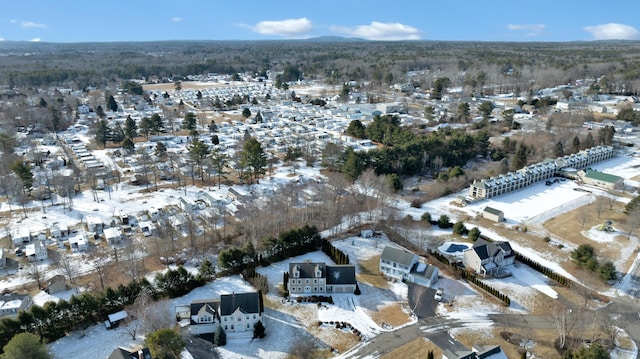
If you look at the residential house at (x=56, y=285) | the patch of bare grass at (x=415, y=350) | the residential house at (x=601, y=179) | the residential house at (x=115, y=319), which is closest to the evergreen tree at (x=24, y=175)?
the residential house at (x=56, y=285)

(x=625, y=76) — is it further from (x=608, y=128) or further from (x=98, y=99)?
(x=98, y=99)

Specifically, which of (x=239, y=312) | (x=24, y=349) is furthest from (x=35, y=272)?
(x=239, y=312)

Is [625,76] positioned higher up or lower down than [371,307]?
higher up

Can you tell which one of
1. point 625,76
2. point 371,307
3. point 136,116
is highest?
point 625,76

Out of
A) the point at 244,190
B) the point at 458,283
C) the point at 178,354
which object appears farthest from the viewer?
the point at 244,190

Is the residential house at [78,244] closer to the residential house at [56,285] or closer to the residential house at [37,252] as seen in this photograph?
the residential house at [37,252]

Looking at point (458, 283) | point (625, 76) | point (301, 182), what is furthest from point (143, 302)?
point (625, 76)

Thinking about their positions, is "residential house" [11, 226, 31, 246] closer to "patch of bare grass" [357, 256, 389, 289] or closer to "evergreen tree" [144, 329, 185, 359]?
"evergreen tree" [144, 329, 185, 359]
